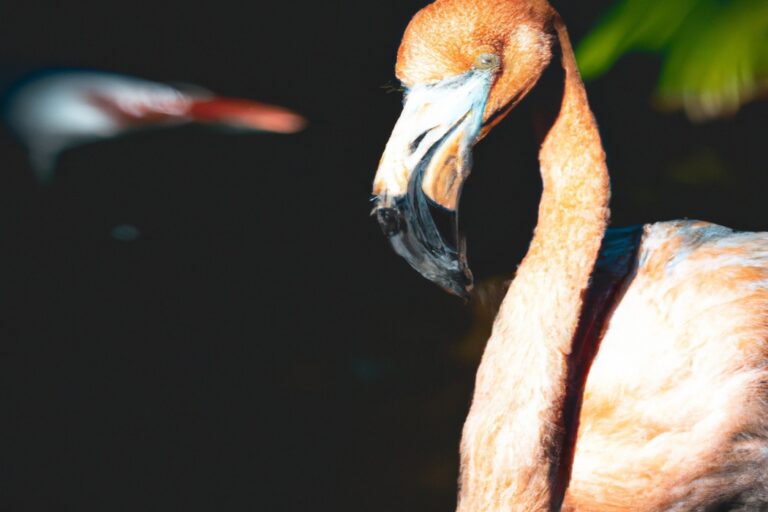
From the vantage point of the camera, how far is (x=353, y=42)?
4.33 ft

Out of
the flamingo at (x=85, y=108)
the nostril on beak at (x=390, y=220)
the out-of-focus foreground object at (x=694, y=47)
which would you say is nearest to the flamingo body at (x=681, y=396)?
the nostril on beak at (x=390, y=220)

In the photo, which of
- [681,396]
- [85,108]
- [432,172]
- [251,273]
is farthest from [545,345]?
[85,108]

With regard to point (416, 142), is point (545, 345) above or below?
below

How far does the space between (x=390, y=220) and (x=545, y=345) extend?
32cm

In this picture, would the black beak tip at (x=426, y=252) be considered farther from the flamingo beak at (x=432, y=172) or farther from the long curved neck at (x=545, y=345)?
the long curved neck at (x=545, y=345)

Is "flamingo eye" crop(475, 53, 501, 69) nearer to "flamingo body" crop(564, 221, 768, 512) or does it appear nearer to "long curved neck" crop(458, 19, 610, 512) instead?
"long curved neck" crop(458, 19, 610, 512)

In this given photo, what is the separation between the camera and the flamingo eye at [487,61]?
1.02 m

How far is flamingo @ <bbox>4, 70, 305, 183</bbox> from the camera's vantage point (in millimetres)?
924

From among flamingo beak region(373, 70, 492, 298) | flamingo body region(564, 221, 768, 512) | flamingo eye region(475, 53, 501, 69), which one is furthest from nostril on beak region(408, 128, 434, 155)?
flamingo body region(564, 221, 768, 512)

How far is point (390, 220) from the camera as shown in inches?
37.8

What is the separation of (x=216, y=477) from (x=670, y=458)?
0.79 meters

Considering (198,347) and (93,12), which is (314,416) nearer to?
(198,347)

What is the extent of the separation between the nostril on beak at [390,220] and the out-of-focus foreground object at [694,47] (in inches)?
38.9

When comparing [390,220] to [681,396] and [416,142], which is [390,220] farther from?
[681,396]
